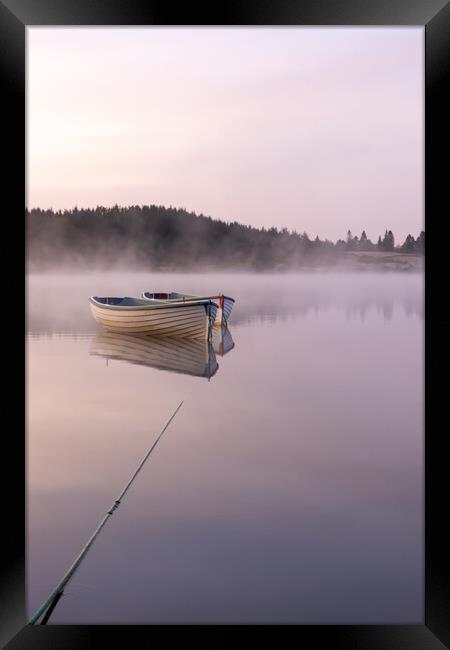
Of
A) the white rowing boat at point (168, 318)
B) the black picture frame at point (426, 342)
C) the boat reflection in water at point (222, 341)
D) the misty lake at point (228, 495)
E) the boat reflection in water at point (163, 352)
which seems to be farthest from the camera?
the boat reflection in water at point (222, 341)

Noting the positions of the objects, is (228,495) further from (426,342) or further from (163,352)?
(163,352)

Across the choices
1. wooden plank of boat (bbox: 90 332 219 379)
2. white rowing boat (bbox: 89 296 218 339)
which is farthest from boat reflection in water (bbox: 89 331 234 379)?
white rowing boat (bbox: 89 296 218 339)

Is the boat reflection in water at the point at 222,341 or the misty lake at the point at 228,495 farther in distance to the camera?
the boat reflection in water at the point at 222,341

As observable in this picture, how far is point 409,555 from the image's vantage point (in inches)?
148

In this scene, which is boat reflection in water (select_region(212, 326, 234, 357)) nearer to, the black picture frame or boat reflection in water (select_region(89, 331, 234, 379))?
boat reflection in water (select_region(89, 331, 234, 379))

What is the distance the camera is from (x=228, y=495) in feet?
16.0

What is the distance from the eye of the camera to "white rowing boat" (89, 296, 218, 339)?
14266mm

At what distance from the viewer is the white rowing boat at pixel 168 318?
1427 cm

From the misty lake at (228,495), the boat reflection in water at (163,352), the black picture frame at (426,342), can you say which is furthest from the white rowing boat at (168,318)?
the black picture frame at (426,342)

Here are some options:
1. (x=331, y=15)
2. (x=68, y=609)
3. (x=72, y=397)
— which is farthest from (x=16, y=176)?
(x=72, y=397)

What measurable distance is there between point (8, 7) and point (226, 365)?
35.3 feet

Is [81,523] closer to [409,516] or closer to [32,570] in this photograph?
[32,570]

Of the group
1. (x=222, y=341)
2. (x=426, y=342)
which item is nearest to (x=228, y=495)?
(x=426, y=342)

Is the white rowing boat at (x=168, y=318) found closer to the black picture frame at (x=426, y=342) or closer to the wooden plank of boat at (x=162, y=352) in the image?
the wooden plank of boat at (x=162, y=352)
